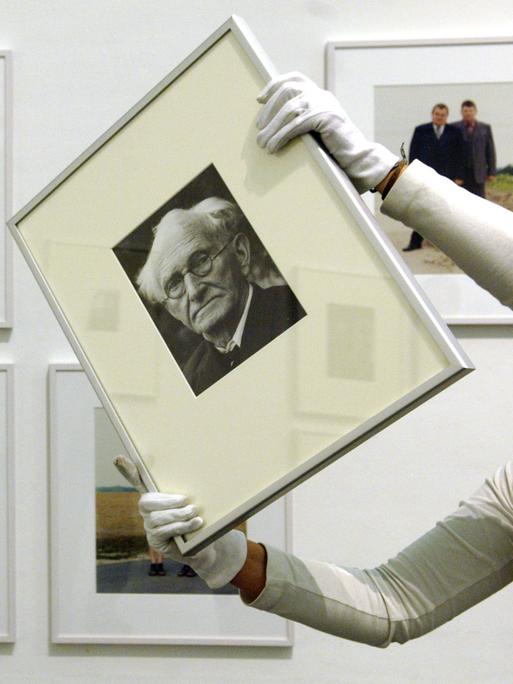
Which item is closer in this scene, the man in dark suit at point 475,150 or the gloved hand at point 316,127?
the gloved hand at point 316,127

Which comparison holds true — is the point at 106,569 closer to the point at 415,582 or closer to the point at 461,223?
the point at 415,582

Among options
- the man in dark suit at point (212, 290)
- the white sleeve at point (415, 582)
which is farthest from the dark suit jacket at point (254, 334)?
the white sleeve at point (415, 582)

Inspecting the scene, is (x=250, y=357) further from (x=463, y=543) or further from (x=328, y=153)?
(x=463, y=543)

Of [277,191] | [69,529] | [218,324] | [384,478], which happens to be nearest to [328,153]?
[277,191]

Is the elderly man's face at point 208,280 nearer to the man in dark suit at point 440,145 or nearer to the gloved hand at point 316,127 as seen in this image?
the gloved hand at point 316,127

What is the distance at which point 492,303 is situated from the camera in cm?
166

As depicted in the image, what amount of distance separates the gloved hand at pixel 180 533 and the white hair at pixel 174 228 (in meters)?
0.19

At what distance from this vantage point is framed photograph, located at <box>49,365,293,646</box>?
5.67 ft

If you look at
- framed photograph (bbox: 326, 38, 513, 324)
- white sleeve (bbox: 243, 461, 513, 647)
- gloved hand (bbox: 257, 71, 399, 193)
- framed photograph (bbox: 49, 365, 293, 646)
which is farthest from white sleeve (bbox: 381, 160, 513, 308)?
framed photograph (bbox: 49, 365, 293, 646)

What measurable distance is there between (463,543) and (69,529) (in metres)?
0.83

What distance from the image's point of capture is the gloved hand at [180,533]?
926 millimetres

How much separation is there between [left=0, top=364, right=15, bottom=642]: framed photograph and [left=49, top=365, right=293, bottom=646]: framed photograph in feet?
0.25

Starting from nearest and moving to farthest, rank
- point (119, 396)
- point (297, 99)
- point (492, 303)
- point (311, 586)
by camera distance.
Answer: point (297, 99), point (119, 396), point (311, 586), point (492, 303)

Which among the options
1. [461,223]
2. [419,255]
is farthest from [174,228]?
[419,255]
